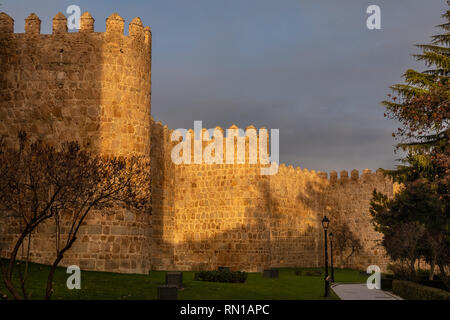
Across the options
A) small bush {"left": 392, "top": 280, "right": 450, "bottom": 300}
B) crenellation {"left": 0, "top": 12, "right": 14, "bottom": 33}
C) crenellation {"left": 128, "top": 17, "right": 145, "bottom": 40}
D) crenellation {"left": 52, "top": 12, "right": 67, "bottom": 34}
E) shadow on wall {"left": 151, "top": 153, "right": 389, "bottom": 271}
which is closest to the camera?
small bush {"left": 392, "top": 280, "right": 450, "bottom": 300}

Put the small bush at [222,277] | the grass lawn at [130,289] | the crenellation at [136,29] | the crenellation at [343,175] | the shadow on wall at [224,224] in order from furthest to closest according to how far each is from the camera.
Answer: the crenellation at [343,175]
the shadow on wall at [224,224]
the crenellation at [136,29]
the small bush at [222,277]
the grass lawn at [130,289]

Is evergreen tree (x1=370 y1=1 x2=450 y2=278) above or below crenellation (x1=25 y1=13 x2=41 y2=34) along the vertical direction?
below

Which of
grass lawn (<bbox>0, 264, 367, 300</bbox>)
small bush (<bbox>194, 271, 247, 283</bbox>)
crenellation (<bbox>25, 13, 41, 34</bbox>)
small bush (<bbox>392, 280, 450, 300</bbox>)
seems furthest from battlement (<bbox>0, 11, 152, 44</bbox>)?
small bush (<bbox>392, 280, 450, 300</bbox>)

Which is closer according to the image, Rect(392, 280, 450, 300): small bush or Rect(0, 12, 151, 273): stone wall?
Rect(392, 280, 450, 300): small bush

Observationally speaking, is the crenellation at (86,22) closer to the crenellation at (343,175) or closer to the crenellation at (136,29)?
the crenellation at (136,29)

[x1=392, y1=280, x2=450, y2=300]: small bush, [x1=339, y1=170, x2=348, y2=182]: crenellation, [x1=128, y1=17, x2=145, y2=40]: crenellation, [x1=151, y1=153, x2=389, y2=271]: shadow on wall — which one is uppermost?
[x1=128, y1=17, x2=145, y2=40]: crenellation

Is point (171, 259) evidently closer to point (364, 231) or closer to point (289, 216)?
point (289, 216)

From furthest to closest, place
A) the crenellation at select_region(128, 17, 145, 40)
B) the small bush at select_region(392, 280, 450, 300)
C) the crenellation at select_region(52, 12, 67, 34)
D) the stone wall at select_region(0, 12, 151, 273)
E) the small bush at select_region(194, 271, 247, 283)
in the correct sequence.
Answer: the crenellation at select_region(128, 17, 145, 40)
the crenellation at select_region(52, 12, 67, 34)
the small bush at select_region(194, 271, 247, 283)
the stone wall at select_region(0, 12, 151, 273)
the small bush at select_region(392, 280, 450, 300)

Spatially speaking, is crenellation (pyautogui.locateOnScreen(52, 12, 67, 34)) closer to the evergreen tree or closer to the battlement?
the battlement

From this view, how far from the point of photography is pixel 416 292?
21.3 m

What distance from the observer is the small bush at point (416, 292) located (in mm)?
18517

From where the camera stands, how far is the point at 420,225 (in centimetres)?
2922

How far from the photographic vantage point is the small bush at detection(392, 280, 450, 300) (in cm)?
1852

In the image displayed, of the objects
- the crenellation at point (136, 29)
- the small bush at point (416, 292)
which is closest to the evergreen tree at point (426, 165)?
the small bush at point (416, 292)
